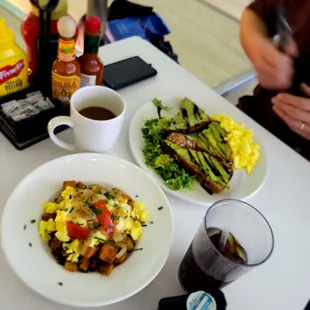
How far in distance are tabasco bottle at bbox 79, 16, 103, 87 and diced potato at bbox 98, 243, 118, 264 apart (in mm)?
374

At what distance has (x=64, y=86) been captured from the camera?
827 millimetres

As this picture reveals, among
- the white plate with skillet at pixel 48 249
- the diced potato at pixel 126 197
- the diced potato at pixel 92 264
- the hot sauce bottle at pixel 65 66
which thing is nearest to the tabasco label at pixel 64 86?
the hot sauce bottle at pixel 65 66

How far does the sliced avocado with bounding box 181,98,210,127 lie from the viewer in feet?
3.15

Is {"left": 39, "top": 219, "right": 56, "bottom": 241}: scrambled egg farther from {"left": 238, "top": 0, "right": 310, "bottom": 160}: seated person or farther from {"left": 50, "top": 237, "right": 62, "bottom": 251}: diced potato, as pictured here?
{"left": 238, "top": 0, "right": 310, "bottom": 160}: seated person

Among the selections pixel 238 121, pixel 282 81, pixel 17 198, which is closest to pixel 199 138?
pixel 238 121

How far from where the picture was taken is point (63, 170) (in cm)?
76

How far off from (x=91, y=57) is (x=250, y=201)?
45cm

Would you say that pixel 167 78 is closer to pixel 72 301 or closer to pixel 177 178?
pixel 177 178

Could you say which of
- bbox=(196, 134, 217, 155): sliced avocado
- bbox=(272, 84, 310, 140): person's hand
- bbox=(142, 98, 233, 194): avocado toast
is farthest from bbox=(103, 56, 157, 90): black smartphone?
bbox=(272, 84, 310, 140): person's hand

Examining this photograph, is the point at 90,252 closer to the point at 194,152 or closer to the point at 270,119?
the point at 194,152

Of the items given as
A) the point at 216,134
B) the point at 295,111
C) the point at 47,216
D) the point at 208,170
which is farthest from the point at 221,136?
the point at 47,216

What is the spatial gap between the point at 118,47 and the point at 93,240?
0.66 m

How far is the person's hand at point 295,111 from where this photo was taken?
1034 mm

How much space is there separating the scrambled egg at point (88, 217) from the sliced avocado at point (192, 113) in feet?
0.97
